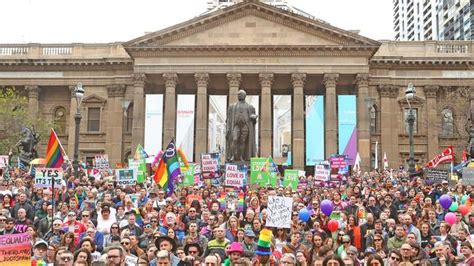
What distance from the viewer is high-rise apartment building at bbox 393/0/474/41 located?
292ft

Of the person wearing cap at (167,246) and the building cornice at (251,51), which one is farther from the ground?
the building cornice at (251,51)

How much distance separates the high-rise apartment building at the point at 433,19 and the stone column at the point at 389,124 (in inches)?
1559

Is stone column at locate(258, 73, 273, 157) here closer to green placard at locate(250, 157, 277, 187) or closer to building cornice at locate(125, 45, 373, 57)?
building cornice at locate(125, 45, 373, 57)

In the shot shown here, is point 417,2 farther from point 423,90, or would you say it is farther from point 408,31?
point 423,90

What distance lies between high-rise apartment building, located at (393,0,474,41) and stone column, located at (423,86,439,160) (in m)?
38.0

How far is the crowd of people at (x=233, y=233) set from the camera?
894 cm

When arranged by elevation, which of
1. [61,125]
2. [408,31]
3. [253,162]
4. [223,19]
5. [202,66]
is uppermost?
[408,31]

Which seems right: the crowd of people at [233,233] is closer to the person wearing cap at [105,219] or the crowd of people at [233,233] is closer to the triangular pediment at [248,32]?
the person wearing cap at [105,219]

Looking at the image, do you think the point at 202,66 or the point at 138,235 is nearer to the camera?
the point at 138,235

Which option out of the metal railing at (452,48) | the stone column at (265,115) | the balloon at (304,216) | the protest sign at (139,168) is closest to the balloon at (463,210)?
the balloon at (304,216)

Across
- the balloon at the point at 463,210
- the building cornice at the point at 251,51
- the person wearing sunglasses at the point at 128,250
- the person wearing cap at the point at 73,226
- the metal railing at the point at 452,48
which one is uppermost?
the metal railing at the point at 452,48

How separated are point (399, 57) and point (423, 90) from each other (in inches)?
135

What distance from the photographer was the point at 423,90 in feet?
166

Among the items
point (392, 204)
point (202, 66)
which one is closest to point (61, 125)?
point (202, 66)
